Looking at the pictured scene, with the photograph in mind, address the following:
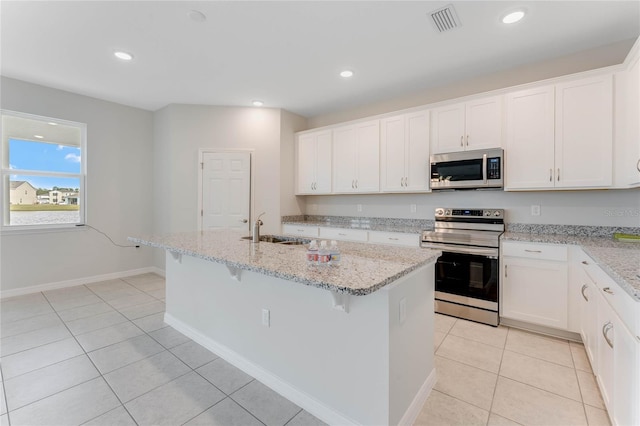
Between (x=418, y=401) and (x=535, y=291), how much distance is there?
5.80ft

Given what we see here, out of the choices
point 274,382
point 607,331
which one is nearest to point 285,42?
point 274,382

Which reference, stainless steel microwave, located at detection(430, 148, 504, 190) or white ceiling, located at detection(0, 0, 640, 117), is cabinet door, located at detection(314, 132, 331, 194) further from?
stainless steel microwave, located at detection(430, 148, 504, 190)

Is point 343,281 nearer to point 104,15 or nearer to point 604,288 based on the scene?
point 604,288

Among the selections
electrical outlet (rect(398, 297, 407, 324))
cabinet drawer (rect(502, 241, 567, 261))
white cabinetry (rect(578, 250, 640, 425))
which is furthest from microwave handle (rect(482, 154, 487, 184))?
electrical outlet (rect(398, 297, 407, 324))

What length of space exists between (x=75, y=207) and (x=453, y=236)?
5.21 m

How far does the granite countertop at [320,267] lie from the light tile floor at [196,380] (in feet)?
2.93

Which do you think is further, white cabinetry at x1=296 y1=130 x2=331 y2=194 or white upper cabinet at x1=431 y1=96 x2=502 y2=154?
white cabinetry at x1=296 y1=130 x2=331 y2=194

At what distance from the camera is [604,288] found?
1.64 meters

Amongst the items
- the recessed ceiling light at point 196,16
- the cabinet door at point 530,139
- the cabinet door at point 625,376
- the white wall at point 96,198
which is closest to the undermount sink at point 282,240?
the recessed ceiling light at point 196,16

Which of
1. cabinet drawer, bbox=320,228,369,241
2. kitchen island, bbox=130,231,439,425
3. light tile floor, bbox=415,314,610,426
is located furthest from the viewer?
cabinet drawer, bbox=320,228,369,241

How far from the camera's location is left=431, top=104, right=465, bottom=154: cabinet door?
3.22m

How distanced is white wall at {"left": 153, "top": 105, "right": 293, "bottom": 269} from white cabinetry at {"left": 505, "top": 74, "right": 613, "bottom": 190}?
10.4ft

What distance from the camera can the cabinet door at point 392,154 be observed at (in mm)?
3691

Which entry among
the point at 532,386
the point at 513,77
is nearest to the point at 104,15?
the point at 513,77
